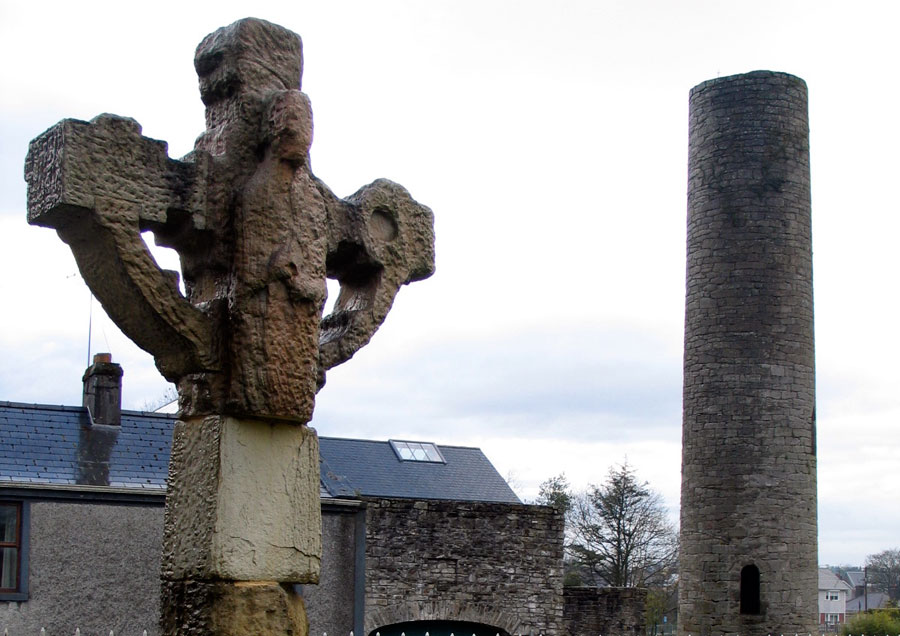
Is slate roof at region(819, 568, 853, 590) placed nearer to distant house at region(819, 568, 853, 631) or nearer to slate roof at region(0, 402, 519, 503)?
distant house at region(819, 568, 853, 631)

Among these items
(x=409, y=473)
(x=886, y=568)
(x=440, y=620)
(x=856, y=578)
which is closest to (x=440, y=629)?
(x=440, y=620)

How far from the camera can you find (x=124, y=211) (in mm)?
3301

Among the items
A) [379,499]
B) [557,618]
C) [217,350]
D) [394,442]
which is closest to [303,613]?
[217,350]

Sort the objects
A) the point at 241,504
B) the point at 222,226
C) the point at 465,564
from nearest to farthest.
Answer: the point at 241,504 < the point at 222,226 < the point at 465,564

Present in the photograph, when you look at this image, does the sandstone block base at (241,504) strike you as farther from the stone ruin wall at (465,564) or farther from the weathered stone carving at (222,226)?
the stone ruin wall at (465,564)

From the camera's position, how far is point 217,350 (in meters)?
3.46

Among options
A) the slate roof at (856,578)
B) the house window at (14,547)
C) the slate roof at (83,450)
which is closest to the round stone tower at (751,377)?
the slate roof at (83,450)

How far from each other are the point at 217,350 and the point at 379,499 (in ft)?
46.4

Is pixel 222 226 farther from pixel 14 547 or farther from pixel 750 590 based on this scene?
pixel 750 590

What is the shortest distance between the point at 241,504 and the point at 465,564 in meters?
14.8

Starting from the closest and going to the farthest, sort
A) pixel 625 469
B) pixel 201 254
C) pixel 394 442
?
pixel 201 254 < pixel 394 442 < pixel 625 469

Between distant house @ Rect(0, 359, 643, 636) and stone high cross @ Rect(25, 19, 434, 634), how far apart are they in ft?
38.9

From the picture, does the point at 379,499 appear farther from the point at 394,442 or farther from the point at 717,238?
the point at 717,238

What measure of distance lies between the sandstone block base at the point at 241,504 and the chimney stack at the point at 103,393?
1371cm
